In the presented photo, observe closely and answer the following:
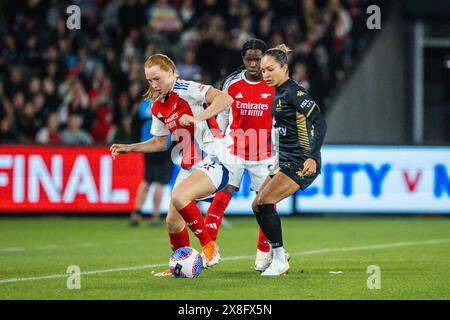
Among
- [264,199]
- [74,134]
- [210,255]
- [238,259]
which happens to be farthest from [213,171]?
[74,134]

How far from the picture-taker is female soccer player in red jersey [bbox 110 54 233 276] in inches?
376

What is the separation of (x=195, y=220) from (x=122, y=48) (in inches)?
476

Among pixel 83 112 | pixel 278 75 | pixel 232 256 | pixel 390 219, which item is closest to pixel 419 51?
pixel 390 219

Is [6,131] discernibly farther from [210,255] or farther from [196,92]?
[196,92]

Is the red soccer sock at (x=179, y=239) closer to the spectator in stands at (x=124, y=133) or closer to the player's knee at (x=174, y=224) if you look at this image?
the player's knee at (x=174, y=224)

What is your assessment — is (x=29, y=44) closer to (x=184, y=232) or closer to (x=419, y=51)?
(x=419, y=51)

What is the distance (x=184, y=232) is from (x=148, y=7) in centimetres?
1266

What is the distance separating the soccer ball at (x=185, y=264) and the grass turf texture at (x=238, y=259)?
4.6 inches

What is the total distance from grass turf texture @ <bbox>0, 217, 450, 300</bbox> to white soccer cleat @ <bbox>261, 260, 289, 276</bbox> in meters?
0.09

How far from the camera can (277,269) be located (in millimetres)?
9789

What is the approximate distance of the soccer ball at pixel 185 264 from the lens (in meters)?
9.56

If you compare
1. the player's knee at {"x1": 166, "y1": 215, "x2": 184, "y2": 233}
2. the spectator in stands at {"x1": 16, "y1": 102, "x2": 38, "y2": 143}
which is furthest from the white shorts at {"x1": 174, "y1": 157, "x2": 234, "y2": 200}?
the spectator in stands at {"x1": 16, "y1": 102, "x2": 38, "y2": 143}

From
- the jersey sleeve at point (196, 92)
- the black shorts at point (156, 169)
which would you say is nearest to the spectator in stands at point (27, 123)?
the black shorts at point (156, 169)

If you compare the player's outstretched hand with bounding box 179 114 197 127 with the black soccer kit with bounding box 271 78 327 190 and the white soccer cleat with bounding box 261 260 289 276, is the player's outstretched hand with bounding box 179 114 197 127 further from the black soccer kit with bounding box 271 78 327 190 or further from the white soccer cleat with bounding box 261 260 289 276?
the white soccer cleat with bounding box 261 260 289 276
